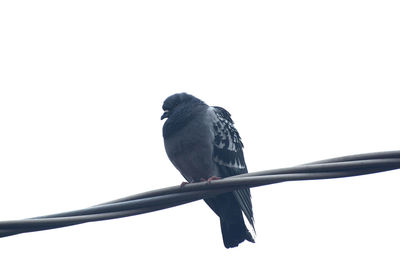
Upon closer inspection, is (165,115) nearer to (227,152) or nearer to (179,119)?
(179,119)

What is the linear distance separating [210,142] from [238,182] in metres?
2.35

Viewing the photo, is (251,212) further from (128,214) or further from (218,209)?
(128,214)

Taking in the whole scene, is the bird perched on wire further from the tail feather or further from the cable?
the cable

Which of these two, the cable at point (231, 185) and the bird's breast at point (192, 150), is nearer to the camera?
the cable at point (231, 185)

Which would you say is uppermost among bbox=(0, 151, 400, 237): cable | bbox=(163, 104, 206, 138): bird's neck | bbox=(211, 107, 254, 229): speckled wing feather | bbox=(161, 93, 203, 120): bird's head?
bbox=(161, 93, 203, 120): bird's head

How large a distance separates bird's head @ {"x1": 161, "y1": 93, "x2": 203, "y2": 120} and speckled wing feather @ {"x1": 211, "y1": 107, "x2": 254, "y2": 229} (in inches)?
8.6

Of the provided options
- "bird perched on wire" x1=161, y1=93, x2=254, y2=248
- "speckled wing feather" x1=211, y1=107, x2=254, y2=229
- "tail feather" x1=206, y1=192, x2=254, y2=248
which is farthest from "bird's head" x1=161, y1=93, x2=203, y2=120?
"tail feather" x1=206, y1=192, x2=254, y2=248

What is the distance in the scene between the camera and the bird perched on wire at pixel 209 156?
539 cm

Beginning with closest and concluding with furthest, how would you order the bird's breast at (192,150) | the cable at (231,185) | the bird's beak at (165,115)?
the cable at (231,185) < the bird's breast at (192,150) < the bird's beak at (165,115)

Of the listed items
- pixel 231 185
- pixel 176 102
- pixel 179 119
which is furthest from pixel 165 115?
pixel 231 185

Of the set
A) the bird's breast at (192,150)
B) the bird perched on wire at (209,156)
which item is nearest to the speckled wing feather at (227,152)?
the bird perched on wire at (209,156)

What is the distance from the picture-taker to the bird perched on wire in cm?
539

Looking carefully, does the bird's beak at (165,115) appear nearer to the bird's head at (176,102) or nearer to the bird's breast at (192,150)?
the bird's head at (176,102)

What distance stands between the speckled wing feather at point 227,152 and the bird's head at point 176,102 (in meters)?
0.22
